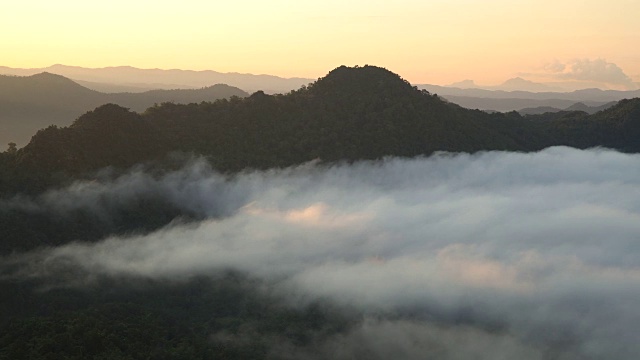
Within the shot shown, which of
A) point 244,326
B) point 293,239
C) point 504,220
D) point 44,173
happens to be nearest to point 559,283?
point 504,220

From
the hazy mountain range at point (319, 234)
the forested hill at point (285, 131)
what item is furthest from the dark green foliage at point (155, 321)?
the forested hill at point (285, 131)

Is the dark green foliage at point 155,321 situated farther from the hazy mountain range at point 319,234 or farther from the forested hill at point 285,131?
the forested hill at point 285,131

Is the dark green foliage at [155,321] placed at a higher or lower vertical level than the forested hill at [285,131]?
lower

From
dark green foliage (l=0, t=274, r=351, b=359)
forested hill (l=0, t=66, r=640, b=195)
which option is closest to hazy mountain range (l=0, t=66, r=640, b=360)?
dark green foliage (l=0, t=274, r=351, b=359)

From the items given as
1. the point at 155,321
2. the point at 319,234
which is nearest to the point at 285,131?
the point at 319,234

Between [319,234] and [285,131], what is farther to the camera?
[285,131]

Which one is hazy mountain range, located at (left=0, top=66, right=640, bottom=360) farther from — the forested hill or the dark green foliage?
the forested hill

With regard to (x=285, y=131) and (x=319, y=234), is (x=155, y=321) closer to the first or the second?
(x=319, y=234)

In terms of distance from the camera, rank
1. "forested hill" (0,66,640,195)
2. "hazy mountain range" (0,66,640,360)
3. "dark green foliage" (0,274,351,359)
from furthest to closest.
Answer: "forested hill" (0,66,640,195) → "hazy mountain range" (0,66,640,360) → "dark green foliage" (0,274,351,359)
